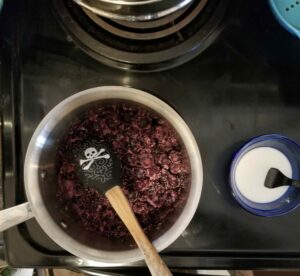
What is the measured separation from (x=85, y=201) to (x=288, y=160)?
31 cm

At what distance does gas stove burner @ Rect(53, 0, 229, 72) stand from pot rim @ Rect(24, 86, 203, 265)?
71 millimetres

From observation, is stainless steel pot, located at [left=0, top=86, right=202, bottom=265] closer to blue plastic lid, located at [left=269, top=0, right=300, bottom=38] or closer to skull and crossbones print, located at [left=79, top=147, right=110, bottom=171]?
skull and crossbones print, located at [left=79, top=147, right=110, bottom=171]

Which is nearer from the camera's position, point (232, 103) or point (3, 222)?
point (3, 222)

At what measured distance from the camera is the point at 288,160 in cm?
69

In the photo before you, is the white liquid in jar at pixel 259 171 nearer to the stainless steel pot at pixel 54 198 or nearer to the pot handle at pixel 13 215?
the stainless steel pot at pixel 54 198

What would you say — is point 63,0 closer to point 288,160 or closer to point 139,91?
point 139,91

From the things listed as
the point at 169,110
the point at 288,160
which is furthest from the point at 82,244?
the point at 288,160

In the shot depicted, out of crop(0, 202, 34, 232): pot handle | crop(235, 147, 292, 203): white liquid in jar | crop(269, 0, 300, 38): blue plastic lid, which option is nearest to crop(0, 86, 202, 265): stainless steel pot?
crop(0, 202, 34, 232): pot handle

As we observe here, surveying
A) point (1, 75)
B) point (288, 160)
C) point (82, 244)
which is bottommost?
point (82, 244)

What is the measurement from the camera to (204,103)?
674 mm

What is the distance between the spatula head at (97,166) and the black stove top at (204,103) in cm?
10

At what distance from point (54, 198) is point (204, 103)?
26 cm

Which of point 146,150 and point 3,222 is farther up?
point 146,150

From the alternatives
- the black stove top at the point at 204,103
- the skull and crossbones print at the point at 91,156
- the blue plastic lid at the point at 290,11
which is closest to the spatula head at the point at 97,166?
the skull and crossbones print at the point at 91,156
